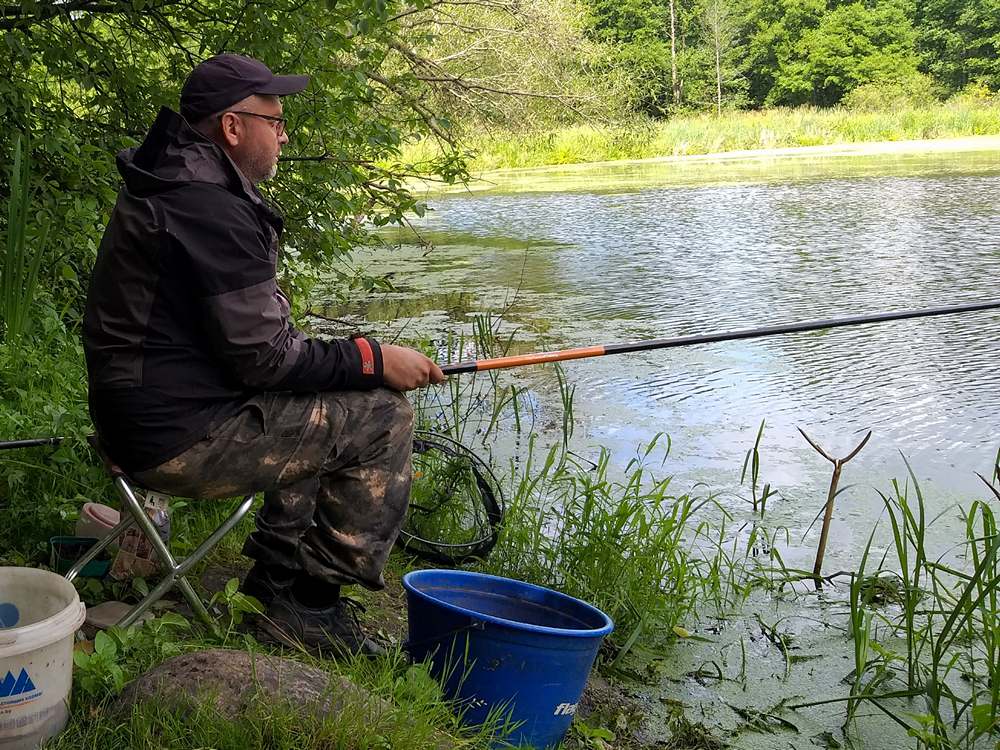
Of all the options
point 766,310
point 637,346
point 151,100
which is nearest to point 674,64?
point 766,310

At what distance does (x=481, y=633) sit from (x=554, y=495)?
1.86 meters

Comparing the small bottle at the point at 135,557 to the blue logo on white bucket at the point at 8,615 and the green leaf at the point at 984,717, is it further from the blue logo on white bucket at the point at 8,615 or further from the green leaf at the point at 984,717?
the green leaf at the point at 984,717

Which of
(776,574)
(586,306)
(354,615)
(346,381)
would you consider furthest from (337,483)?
(586,306)

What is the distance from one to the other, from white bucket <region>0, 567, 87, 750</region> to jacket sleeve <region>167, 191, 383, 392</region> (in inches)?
19.9

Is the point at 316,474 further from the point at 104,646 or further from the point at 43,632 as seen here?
the point at 43,632

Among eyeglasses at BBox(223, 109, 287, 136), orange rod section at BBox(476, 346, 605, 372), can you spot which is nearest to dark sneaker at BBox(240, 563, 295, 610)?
orange rod section at BBox(476, 346, 605, 372)

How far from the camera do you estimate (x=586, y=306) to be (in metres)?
7.30

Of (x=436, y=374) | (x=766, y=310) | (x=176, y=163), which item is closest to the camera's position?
(x=176, y=163)

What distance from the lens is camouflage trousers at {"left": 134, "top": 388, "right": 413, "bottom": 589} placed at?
81.4 inches

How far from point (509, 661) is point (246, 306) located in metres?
0.83

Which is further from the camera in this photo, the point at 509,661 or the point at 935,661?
the point at 935,661

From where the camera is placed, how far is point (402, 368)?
2.18 meters

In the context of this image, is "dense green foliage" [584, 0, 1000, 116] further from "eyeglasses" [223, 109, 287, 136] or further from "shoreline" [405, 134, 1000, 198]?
"eyeglasses" [223, 109, 287, 136]

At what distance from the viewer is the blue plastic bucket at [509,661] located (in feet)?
6.66
